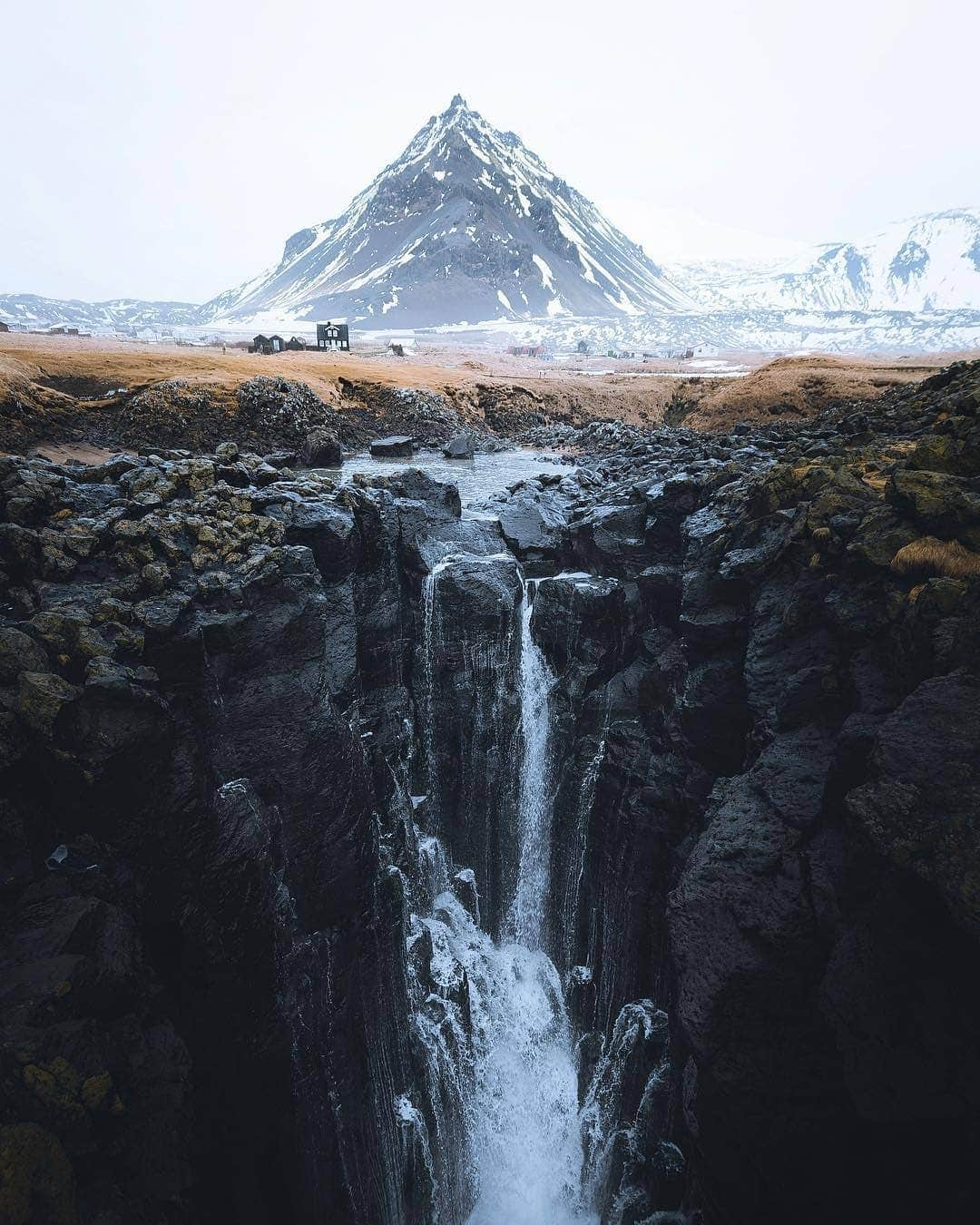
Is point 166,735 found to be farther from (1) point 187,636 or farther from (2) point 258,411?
(2) point 258,411

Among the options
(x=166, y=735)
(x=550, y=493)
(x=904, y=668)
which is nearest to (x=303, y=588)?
(x=166, y=735)

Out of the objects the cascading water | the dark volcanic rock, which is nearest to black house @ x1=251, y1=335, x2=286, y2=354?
the dark volcanic rock

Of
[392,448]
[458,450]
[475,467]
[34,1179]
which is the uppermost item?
[392,448]

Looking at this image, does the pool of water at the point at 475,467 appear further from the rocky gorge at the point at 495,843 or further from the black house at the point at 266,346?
the black house at the point at 266,346

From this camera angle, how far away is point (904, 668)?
12.0 metres

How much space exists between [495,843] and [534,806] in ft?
7.21

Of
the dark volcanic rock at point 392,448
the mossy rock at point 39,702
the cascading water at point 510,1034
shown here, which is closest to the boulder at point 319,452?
the dark volcanic rock at point 392,448

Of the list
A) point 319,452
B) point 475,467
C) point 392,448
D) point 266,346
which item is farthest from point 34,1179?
point 266,346

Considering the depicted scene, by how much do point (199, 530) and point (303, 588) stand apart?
129 inches

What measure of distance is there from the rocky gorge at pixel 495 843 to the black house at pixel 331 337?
365 feet

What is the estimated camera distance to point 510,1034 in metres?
22.2

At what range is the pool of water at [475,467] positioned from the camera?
3947 centimetres

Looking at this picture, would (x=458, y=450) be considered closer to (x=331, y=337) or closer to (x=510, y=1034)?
(x=510, y=1034)

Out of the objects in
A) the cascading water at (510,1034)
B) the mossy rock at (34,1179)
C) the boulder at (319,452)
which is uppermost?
the boulder at (319,452)
